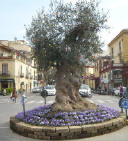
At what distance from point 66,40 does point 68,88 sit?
2.08m

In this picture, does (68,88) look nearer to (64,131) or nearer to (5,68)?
(64,131)

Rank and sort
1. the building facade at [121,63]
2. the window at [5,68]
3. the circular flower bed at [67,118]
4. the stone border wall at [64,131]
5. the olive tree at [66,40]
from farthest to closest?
the window at [5,68]
the building facade at [121,63]
the olive tree at [66,40]
the circular flower bed at [67,118]
the stone border wall at [64,131]

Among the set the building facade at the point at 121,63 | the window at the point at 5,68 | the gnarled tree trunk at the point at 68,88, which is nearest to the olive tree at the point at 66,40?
the gnarled tree trunk at the point at 68,88

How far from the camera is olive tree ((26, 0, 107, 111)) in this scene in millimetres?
8047

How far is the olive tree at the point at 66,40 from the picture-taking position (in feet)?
26.4

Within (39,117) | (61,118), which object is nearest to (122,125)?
(61,118)

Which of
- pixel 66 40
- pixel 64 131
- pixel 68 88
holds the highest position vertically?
pixel 66 40

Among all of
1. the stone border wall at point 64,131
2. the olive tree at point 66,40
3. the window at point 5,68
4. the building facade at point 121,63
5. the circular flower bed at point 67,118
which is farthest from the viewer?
the window at point 5,68

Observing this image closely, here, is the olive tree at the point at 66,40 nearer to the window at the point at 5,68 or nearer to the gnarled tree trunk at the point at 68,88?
the gnarled tree trunk at the point at 68,88

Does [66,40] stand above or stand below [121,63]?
below

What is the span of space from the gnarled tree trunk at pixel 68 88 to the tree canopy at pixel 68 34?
501 mm

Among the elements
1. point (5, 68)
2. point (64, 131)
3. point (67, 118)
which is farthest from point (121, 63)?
point (64, 131)

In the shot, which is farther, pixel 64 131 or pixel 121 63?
pixel 121 63

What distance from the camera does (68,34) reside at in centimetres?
818
